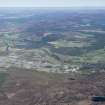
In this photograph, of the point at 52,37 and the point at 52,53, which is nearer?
the point at 52,53

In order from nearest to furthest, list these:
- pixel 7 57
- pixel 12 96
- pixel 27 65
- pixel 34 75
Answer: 1. pixel 12 96
2. pixel 34 75
3. pixel 27 65
4. pixel 7 57

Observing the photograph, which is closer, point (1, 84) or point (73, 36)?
point (1, 84)

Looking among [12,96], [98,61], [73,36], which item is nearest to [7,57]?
[98,61]

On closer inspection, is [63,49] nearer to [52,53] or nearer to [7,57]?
[52,53]

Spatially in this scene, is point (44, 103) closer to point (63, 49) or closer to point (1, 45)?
point (63, 49)

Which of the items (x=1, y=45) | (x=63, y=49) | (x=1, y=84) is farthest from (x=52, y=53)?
(x=1, y=84)

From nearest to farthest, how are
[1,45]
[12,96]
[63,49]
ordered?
[12,96] → [63,49] → [1,45]

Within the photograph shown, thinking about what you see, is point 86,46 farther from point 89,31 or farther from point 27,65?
point 89,31

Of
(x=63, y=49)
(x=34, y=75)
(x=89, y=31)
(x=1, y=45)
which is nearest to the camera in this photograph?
(x=34, y=75)

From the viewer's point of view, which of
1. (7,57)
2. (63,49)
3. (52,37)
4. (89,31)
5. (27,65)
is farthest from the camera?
(89,31)
